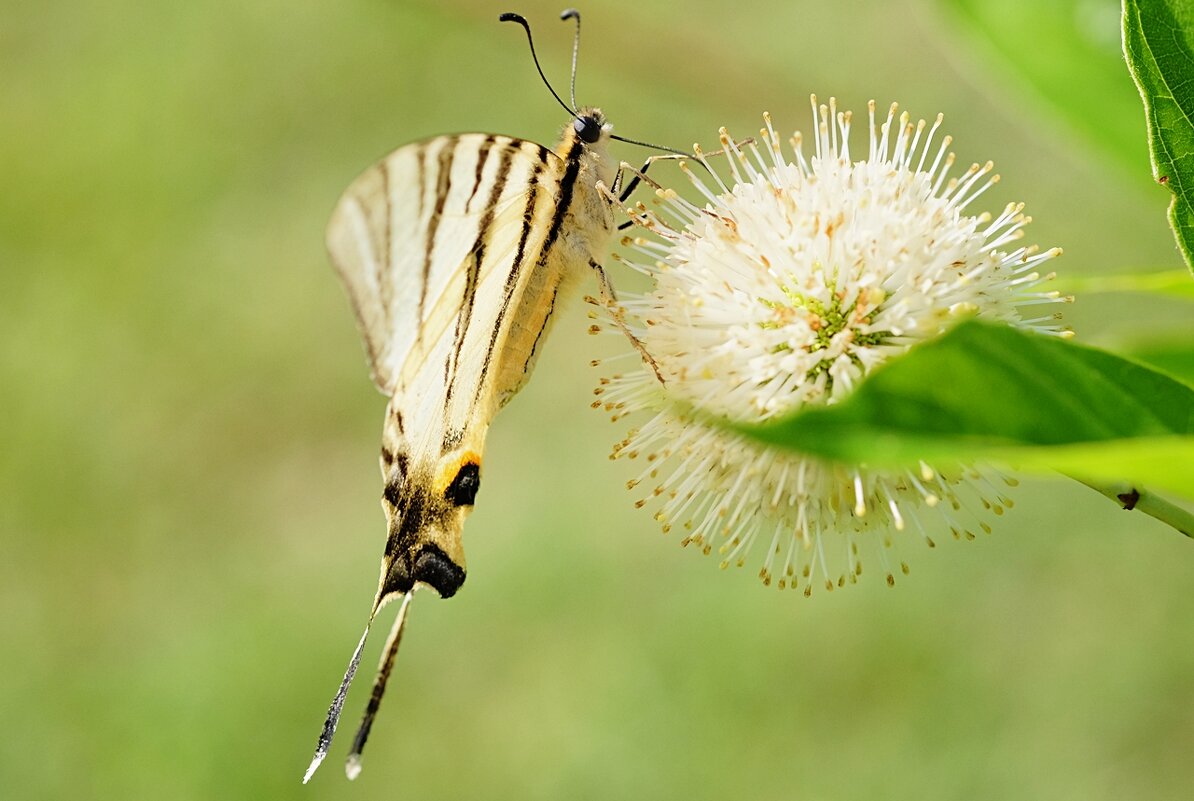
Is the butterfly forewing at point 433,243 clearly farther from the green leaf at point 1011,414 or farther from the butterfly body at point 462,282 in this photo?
the green leaf at point 1011,414

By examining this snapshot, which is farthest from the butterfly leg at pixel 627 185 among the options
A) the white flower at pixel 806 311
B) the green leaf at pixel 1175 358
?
the green leaf at pixel 1175 358

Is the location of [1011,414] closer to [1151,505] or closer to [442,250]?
[1151,505]

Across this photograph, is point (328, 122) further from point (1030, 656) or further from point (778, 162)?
point (778, 162)

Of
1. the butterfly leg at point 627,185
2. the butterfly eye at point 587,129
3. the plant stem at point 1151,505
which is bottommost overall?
the plant stem at point 1151,505

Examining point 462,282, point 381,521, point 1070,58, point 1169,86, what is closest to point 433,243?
point 462,282

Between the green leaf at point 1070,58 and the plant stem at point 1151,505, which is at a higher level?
the green leaf at point 1070,58

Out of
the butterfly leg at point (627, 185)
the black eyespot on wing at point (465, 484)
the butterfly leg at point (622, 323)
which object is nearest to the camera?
the butterfly leg at point (622, 323)

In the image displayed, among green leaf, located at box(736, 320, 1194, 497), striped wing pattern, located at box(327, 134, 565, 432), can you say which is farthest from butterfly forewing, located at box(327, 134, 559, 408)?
green leaf, located at box(736, 320, 1194, 497)
